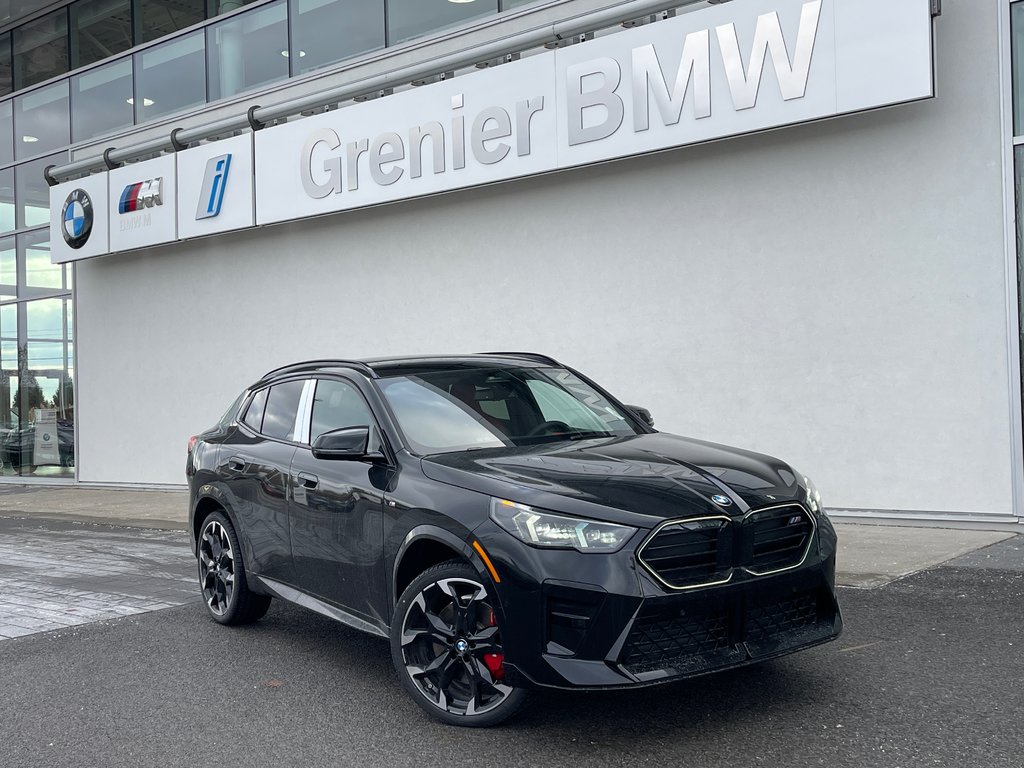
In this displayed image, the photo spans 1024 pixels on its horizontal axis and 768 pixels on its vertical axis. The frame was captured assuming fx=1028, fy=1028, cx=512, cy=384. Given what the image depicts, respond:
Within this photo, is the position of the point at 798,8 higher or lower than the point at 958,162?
higher

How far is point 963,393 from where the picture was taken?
9633 millimetres

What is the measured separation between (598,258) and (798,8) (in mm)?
3487

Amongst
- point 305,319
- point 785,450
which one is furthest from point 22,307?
point 785,450

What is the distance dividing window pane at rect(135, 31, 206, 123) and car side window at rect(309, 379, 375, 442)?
1310 centimetres

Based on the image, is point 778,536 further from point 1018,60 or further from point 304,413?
point 1018,60

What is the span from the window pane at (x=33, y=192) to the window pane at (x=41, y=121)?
0.27m

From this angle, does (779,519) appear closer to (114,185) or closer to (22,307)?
(114,185)

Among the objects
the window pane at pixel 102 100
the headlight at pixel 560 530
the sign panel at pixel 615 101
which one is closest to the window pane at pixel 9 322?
the window pane at pixel 102 100

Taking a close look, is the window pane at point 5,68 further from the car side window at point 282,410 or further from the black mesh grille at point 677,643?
the black mesh grille at point 677,643

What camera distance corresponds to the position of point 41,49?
2048 centimetres

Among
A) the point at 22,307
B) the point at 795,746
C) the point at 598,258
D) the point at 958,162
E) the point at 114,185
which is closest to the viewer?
the point at 795,746

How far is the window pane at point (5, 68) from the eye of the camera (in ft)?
69.5

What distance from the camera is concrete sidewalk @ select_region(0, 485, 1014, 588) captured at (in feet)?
25.5

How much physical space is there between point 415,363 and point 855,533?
17.9 ft
